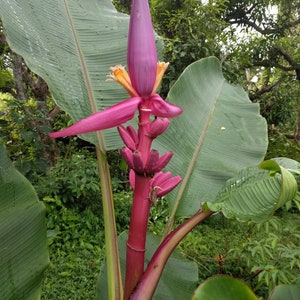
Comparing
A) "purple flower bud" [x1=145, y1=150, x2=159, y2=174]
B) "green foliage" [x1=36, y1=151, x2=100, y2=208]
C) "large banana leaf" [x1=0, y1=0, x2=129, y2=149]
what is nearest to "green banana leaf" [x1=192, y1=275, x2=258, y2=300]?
"purple flower bud" [x1=145, y1=150, x2=159, y2=174]

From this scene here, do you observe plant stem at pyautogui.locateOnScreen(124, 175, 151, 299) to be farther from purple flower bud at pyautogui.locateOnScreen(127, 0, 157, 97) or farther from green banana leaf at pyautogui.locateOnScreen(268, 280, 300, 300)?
green banana leaf at pyautogui.locateOnScreen(268, 280, 300, 300)

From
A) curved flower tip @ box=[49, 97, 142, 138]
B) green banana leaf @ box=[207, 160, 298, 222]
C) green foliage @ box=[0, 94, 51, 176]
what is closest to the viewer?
curved flower tip @ box=[49, 97, 142, 138]

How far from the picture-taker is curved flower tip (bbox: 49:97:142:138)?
12.9 inches

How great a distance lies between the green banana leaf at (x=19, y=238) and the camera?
48cm

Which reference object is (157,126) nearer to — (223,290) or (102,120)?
(102,120)

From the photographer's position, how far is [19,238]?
1.65 feet

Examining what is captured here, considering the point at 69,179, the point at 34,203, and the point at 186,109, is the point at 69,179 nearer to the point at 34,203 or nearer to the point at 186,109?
the point at 186,109

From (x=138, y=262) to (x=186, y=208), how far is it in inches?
8.1

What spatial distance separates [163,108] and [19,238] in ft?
0.92

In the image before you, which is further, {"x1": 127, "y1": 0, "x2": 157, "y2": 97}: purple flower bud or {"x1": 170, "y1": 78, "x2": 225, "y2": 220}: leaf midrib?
{"x1": 170, "y1": 78, "x2": 225, "y2": 220}: leaf midrib

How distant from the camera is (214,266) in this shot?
1.71 meters

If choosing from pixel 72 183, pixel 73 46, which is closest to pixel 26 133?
pixel 72 183

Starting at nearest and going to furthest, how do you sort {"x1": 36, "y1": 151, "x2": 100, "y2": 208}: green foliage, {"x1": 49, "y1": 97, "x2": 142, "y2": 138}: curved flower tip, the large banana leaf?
{"x1": 49, "y1": 97, "x2": 142, "y2": 138}: curved flower tip
the large banana leaf
{"x1": 36, "y1": 151, "x2": 100, "y2": 208}: green foliage

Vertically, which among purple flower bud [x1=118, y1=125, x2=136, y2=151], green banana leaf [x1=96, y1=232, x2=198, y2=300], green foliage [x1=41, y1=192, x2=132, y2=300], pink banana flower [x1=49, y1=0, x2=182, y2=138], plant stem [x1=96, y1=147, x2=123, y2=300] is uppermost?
pink banana flower [x1=49, y1=0, x2=182, y2=138]
